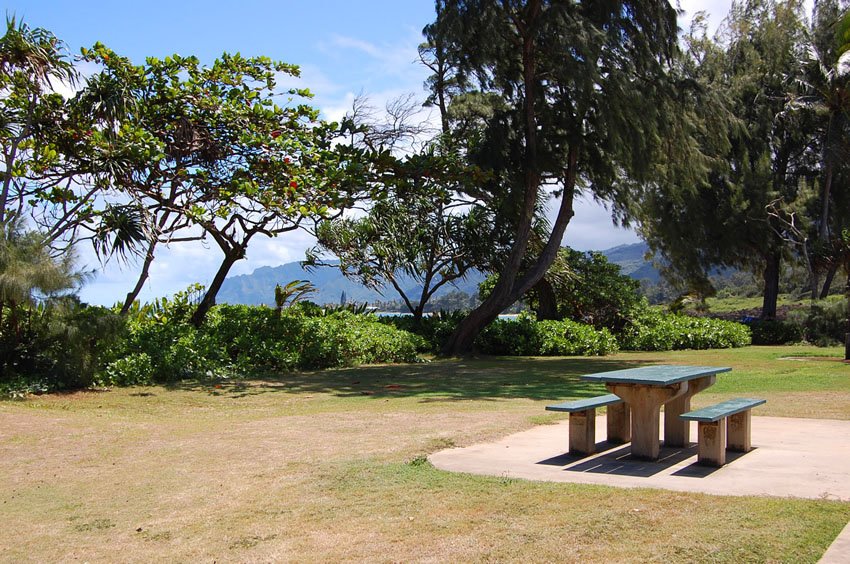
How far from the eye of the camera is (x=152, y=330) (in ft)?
49.7

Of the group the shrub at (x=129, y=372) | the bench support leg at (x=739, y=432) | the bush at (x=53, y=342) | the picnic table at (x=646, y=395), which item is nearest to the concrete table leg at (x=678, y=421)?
the picnic table at (x=646, y=395)

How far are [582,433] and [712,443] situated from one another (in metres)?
1.12

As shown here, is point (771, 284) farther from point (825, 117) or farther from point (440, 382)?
point (440, 382)

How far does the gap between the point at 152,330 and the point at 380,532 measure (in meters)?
11.3

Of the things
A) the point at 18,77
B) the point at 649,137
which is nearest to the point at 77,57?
the point at 18,77

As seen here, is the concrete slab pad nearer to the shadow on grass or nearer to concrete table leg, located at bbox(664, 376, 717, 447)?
concrete table leg, located at bbox(664, 376, 717, 447)

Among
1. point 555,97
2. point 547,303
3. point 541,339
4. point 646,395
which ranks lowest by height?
point 646,395

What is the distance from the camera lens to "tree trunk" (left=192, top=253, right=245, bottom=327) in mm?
16828

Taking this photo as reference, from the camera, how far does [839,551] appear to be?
423 cm

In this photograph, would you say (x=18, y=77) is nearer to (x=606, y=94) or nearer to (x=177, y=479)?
(x=177, y=479)

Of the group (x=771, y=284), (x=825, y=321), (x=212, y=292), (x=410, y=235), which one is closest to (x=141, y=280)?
(x=212, y=292)

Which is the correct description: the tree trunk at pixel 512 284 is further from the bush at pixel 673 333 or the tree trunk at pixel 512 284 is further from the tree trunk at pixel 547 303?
the bush at pixel 673 333

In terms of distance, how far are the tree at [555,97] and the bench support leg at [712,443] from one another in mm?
12197

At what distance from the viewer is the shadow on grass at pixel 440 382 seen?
12758mm
